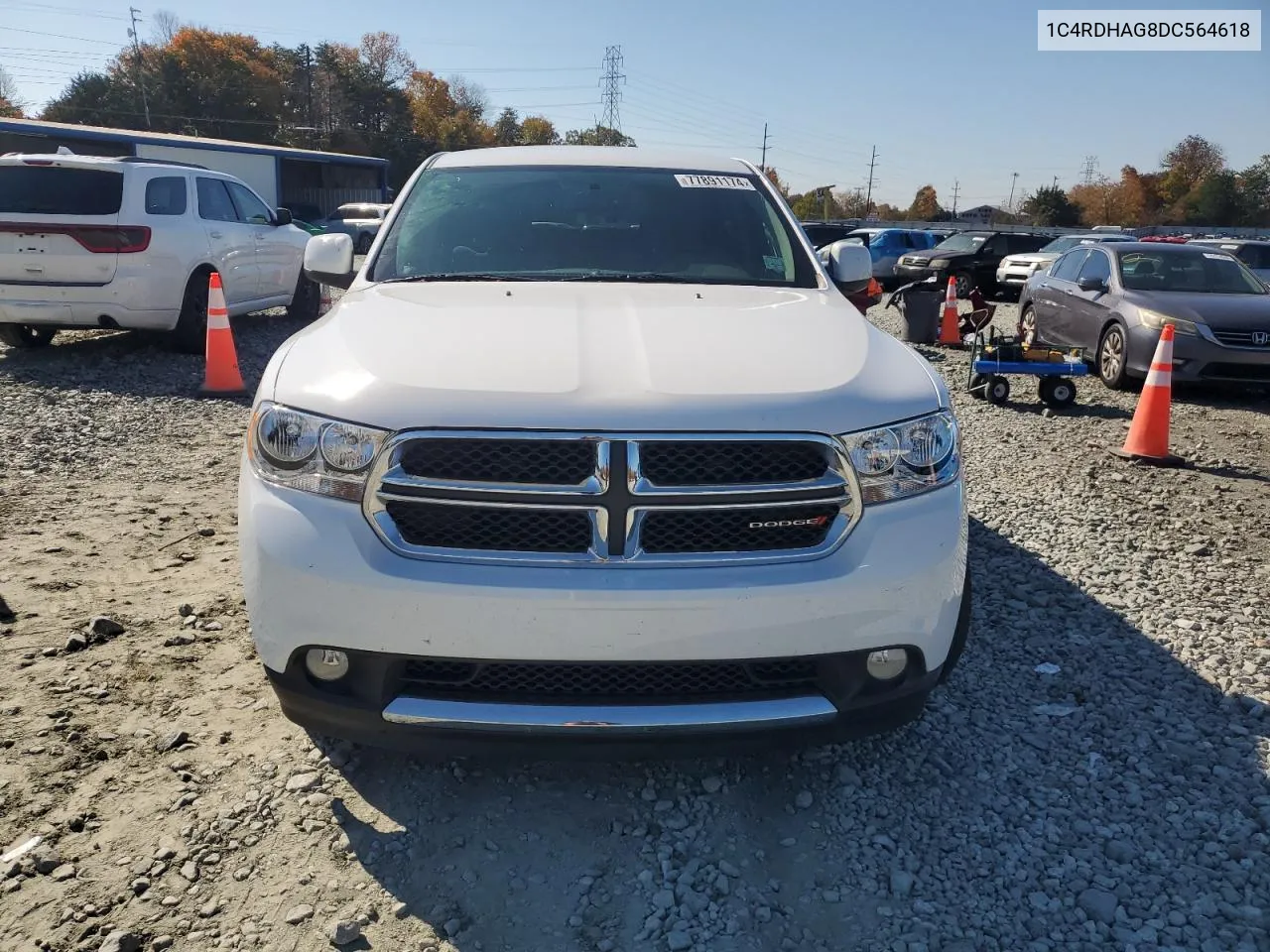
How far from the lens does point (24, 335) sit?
9664mm

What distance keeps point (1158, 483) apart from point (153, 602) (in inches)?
233

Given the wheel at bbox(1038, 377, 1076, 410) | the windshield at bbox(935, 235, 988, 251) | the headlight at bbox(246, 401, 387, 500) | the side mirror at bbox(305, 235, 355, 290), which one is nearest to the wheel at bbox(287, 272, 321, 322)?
the wheel at bbox(1038, 377, 1076, 410)

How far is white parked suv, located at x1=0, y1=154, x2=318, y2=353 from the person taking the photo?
850 cm

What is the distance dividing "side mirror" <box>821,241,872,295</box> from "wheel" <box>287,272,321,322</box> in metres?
9.85

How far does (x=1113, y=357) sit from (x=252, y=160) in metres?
30.0

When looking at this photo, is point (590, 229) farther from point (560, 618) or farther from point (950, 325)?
point (950, 325)

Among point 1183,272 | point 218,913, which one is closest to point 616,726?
point 218,913

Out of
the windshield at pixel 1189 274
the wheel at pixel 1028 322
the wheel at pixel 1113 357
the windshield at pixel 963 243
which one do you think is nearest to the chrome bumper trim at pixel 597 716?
the wheel at pixel 1113 357

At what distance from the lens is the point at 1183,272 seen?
10406mm

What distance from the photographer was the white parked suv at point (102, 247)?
335 inches

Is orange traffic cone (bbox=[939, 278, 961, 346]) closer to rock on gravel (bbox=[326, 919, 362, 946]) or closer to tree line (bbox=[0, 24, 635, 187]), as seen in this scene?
rock on gravel (bbox=[326, 919, 362, 946])

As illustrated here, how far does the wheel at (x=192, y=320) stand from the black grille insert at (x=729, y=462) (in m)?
8.36

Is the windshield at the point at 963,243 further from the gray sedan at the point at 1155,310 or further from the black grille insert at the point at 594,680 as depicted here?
the black grille insert at the point at 594,680

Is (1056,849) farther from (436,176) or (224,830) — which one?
(436,176)
